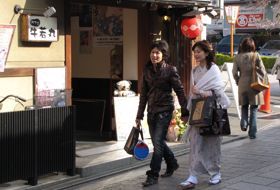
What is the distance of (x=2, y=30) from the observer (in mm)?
6535

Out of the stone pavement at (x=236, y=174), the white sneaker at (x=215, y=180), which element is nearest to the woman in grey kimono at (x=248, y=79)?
the stone pavement at (x=236, y=174)

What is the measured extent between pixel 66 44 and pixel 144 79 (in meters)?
1.59

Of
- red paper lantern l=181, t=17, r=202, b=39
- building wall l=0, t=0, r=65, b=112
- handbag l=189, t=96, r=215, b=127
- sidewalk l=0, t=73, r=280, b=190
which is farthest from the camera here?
red paper lantern l=181, t=17, r=202, b=39

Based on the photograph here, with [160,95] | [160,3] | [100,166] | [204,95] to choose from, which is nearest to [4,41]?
[160,95]

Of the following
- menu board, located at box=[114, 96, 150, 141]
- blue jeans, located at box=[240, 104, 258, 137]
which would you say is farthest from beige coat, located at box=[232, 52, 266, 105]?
menu board, located at box=[114, 96, 150, 141]

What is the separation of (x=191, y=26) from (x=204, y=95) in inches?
131

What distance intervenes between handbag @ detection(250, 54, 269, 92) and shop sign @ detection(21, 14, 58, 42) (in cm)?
413

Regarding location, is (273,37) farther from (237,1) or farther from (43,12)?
(43,12)

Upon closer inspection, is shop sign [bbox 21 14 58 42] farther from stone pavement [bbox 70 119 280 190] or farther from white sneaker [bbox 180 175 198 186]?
white sneaker [bbox 180 175 198 186]

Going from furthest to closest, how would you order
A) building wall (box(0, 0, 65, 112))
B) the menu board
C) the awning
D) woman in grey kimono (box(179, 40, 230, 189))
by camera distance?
the menu board, the awning, building wall (box(0, 0, 65, 112)), woman in grey kimono (box(179, 40, 230, 189))

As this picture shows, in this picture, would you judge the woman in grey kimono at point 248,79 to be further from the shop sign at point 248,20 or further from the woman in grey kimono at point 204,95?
the shop sign at point 248,20

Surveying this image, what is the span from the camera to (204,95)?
632 centimetres

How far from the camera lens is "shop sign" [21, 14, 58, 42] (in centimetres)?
698

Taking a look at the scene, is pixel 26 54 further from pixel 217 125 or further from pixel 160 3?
pixel 217 125
